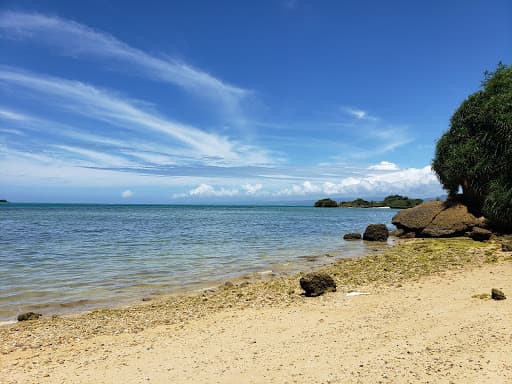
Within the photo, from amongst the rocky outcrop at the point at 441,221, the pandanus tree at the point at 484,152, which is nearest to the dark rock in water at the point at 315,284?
the rocky outcrop at the point at 441,221

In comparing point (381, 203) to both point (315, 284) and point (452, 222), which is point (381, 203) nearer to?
point (452, 222)

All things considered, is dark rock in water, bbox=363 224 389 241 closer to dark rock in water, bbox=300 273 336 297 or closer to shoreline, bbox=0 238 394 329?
shoreline, bbox=0 238 394 329

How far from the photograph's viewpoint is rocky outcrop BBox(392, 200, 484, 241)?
24.8 m

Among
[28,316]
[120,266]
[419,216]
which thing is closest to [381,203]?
[419,216]

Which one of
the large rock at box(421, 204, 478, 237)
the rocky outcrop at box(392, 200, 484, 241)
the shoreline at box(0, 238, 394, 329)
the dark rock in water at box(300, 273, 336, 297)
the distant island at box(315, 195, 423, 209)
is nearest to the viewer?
the dark rock in water at box(300, 273, 336, 297)

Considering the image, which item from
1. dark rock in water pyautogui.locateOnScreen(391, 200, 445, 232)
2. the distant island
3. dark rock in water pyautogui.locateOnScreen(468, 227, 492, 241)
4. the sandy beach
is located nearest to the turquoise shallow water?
the sandy beach

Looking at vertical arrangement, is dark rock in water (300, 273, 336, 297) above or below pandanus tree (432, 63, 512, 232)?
below

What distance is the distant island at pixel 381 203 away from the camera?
130m

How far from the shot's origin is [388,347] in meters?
6.38

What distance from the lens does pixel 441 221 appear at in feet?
85.7

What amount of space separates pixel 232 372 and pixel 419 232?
25966 millimetres

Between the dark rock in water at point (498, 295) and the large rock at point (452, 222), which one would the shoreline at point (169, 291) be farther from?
the large rock at point (452, 222)

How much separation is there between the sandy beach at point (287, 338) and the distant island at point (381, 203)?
126 m

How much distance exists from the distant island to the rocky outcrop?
104314 mm
